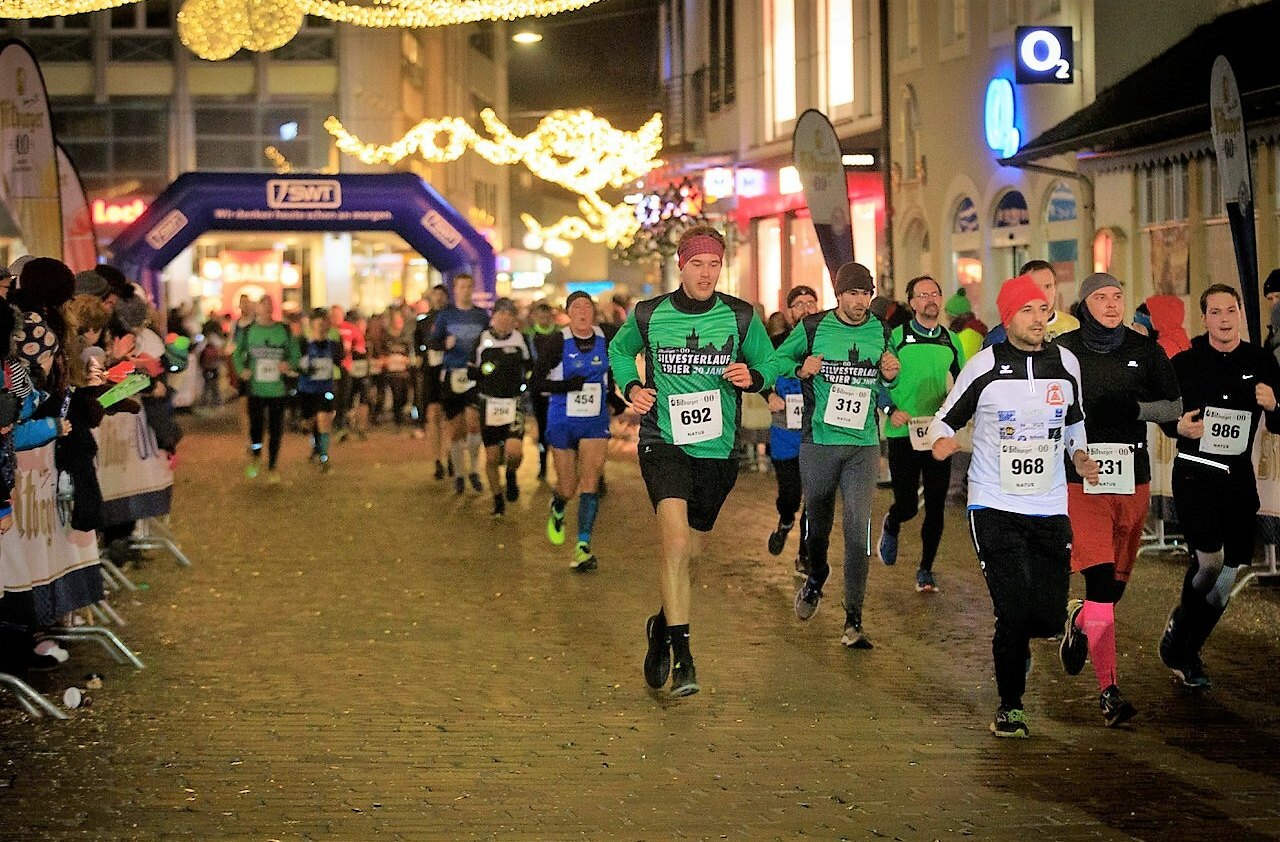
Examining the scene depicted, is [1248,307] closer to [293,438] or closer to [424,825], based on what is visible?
[424,825]

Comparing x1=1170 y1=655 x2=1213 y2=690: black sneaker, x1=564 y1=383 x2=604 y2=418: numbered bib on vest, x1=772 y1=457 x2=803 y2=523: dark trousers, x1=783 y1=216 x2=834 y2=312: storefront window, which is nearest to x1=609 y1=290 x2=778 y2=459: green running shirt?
x1=1170 y1=655 x2=1213 y2=690: black sneaker

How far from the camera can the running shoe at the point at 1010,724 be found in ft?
24.8

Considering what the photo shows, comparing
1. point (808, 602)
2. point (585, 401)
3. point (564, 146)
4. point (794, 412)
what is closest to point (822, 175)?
point (585, 401)

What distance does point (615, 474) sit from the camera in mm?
21656

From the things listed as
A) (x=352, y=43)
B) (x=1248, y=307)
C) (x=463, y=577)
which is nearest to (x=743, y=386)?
(x=463, y=577)

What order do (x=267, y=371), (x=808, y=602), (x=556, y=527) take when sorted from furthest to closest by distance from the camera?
(x=267, y=371) < (x=556, y=527) < (x=808, y=602)

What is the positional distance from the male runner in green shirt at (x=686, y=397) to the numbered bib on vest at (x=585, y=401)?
4743 mm

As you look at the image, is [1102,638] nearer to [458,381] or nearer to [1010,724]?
[1010,724]

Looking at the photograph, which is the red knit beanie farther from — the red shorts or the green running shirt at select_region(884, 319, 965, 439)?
the green running shirt at select_region(884, 319, 965, 439)

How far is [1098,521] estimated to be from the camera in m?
8.16

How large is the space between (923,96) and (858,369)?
16.8 meters

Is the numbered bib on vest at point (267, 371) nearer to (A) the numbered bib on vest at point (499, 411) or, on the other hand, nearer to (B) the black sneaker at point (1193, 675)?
(A) the numbered bib on vest at point (499, 411)

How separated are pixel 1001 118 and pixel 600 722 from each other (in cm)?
1653

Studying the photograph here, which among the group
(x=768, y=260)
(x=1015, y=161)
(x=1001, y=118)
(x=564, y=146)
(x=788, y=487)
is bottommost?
(x=788, y=487)
